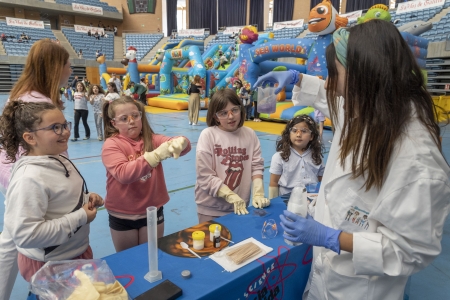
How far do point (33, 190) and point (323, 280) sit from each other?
1.24 meters

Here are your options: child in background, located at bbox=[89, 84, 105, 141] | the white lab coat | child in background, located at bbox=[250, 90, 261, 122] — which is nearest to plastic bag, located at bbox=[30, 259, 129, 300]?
the white lab coat

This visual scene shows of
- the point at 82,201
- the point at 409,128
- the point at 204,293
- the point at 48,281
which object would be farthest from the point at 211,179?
the point at 409,128

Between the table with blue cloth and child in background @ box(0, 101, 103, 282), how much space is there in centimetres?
25

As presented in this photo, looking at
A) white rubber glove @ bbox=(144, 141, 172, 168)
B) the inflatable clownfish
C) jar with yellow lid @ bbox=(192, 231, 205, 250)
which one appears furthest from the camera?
the inflatable clownfish

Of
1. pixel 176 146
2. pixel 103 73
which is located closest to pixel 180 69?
pixel 103 73

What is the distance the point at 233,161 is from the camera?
204 centimetres

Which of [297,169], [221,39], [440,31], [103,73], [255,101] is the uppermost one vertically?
[221,39]

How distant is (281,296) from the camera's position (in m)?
1.50

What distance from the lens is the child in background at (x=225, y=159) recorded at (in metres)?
1.96

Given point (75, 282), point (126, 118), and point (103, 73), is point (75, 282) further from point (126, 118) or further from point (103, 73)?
point (103, 73)

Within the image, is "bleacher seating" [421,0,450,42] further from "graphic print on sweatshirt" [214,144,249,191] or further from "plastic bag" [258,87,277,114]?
"graphic print on sweatshirt" [214,144,249,191]

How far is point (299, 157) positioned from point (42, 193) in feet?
5.71

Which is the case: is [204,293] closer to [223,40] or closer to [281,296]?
[281,296]

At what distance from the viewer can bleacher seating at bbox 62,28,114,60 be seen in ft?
73.0
